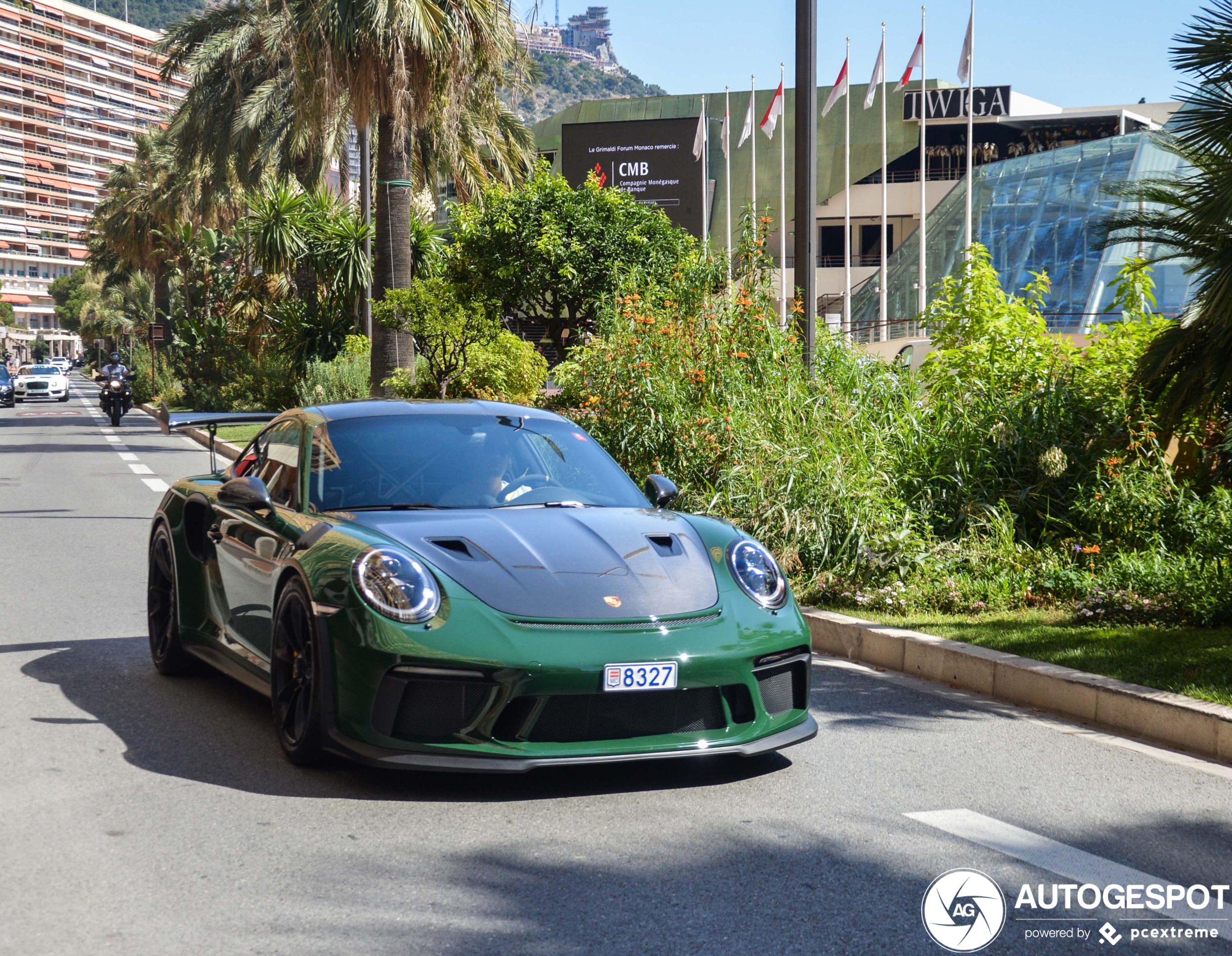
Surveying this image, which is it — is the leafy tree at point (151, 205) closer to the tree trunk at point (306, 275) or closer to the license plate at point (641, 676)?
the tree trunk at point (306, 275)

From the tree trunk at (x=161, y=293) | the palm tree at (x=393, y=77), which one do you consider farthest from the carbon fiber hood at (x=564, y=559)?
the tree trunk at (x=161, y=293)

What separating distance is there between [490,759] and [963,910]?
165 cm

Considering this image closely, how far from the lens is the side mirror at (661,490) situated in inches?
242

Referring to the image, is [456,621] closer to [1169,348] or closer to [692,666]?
[692,666]

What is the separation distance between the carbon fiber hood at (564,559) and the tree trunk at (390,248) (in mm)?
16702

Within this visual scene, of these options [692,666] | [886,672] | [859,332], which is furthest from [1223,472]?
[859,332]

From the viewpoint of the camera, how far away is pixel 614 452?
36.2 ft

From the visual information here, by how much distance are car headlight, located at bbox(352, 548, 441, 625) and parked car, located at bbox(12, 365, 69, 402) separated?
203 feet

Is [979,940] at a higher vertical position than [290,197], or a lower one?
lower

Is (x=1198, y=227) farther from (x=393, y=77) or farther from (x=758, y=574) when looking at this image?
(x=393, y=77)

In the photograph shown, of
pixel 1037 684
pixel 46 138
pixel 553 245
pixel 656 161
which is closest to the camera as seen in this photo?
pixel 1037 684

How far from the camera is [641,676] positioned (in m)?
4.78

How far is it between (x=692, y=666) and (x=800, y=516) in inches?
174

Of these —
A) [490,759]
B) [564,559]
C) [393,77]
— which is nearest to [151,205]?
[393,77]
